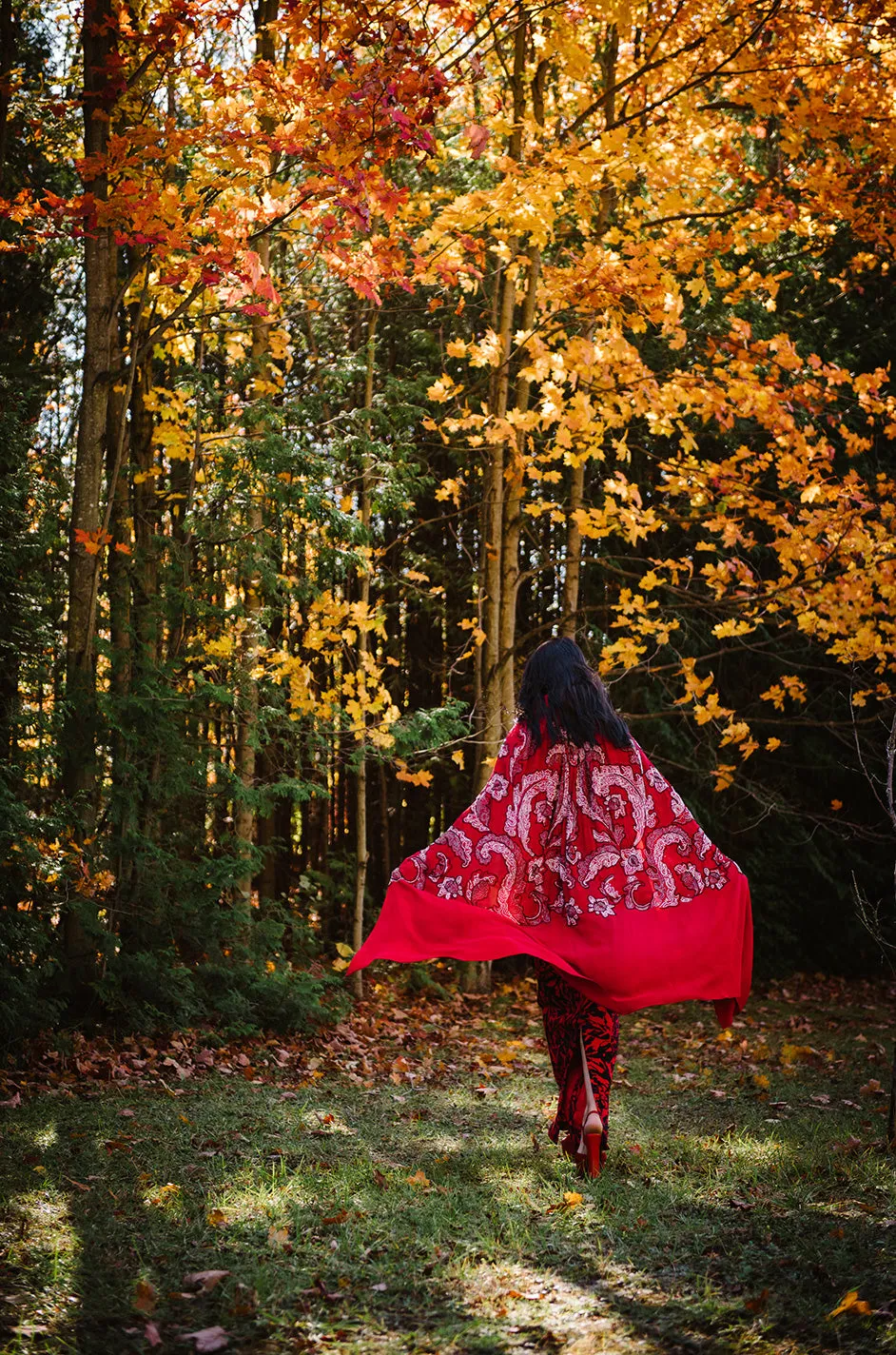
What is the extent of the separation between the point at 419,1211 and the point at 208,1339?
109 centimetres

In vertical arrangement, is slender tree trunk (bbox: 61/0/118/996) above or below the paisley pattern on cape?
above

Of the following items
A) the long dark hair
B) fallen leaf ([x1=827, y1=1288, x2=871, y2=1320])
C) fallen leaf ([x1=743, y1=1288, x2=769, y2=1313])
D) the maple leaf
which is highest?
the maple leaf

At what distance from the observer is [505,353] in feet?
29.4

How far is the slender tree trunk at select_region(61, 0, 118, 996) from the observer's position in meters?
6.46

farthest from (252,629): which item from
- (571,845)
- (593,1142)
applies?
(593,1142)

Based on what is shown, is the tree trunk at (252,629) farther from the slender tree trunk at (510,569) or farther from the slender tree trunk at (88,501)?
the slender tree trunk at (510,569)

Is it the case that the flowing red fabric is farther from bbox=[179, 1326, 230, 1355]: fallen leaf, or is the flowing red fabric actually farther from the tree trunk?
the tree trunk

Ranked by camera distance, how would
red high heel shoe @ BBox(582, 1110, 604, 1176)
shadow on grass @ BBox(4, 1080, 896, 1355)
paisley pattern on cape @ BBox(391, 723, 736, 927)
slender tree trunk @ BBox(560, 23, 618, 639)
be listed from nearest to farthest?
1. shadow on grass @ BBox(4, 1080, 896, 1355)
2. red high heel shoe @ BBox(582, 1110, 604, 1176)
3. paisley pattern on cape @ BBox(391, 723, 736, 927)
4. slender tree trunk @ BBox(560, 23, 618, 639)

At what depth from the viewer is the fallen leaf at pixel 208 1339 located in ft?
8.47

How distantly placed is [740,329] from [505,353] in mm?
1853

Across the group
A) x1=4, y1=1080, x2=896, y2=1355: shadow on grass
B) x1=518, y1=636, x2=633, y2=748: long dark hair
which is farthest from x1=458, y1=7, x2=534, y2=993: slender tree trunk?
x1=4, y1=1080, x2=896, y2=1355: shadow on grass

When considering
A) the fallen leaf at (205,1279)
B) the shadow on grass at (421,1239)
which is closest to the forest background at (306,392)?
the shadow on grass at (421,1239)

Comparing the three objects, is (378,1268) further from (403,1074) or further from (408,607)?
(408,607)

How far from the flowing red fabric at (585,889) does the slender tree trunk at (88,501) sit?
8.90 feet
